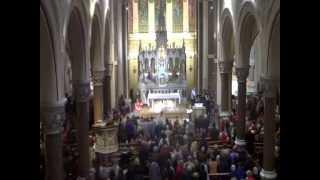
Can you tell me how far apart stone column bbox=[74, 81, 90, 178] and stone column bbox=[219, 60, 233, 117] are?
369 inches

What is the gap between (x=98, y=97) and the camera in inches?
806

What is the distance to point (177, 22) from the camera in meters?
33.5

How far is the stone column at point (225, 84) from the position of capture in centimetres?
2317

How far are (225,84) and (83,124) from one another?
9.96 m

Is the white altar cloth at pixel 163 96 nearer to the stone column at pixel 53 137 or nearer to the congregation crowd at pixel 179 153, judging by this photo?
the congregation crowd at pixel 179 153

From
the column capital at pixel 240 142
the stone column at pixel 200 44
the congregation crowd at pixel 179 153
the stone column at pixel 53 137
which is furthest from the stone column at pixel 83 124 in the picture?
the stone column at pixel 200 44

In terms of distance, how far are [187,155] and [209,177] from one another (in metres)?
1.58

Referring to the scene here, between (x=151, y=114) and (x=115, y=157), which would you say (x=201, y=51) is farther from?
(x=115, y=157)

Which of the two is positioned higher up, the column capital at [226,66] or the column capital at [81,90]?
the column capital at [226,66]

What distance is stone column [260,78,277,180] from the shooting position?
1401 centimetres

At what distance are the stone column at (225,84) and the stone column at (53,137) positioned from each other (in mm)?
13099

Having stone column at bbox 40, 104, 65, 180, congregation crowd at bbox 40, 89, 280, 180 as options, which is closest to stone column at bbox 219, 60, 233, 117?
congregation crowd at bbox 40, 89, 280, 180
